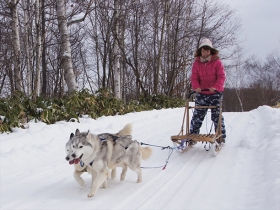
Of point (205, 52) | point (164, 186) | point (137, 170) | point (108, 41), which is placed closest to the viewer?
point (164, 186)

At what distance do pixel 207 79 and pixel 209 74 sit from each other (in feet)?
0.41

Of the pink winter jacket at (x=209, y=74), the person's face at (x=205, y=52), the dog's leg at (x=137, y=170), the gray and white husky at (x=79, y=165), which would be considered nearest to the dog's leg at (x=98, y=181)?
the gray and white husky at (x=79, y=165)

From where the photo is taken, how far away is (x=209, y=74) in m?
5.65

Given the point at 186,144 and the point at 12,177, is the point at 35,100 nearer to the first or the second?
the point at 12,177

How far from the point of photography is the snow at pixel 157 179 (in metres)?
3.05

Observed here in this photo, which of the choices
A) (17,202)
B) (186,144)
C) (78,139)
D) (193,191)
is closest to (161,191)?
(193,191)

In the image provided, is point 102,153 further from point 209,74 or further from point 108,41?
point 108,41

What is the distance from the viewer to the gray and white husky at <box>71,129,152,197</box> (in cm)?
322

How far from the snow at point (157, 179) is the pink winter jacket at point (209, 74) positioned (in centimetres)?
136

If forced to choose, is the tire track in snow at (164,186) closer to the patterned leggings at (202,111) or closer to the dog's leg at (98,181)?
the dog's leg at (98,181)

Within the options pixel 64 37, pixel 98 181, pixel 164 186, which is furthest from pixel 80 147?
pixel 64 37

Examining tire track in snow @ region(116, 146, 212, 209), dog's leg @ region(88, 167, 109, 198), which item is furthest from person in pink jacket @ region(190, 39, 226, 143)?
dog's leg @ region(88, 167, 109, 198)

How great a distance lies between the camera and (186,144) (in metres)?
5.57

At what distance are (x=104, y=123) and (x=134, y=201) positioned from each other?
Result: 5.38 metres
